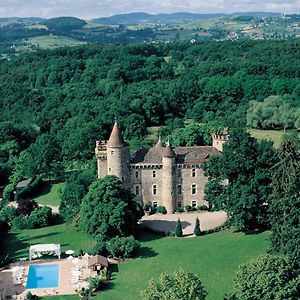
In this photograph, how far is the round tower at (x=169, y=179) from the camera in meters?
62.9

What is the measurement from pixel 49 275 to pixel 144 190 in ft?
57.7

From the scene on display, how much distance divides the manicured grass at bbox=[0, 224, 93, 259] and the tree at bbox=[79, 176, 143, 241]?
1.55m

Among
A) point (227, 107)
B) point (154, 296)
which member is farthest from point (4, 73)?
point (154, 296)

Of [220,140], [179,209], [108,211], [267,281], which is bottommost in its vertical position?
[179,209]

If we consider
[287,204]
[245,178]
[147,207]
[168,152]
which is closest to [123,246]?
[147,207]

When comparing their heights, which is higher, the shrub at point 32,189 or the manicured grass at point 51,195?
the shrub at point 32,189

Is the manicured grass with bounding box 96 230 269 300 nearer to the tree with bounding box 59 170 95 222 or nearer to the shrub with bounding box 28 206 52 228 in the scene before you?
the tree with bounding box 59 170 95 222

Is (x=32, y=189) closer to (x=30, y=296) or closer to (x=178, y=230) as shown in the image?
(x=178, y=230)

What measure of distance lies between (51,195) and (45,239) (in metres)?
15.8

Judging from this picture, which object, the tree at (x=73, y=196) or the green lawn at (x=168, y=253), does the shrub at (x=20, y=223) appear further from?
the tree at (x=73, y=196)

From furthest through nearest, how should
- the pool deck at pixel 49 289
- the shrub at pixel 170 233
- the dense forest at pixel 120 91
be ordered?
the dense forest at pixel 120 91
the shrub at pixel 170 233
the pool deck at pixel 49 289

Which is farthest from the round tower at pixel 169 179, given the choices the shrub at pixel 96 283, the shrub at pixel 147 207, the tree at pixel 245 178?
the shrub at pixel 96 283

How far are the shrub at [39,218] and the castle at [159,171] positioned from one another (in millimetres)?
7360

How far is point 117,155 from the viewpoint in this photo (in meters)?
62.8
